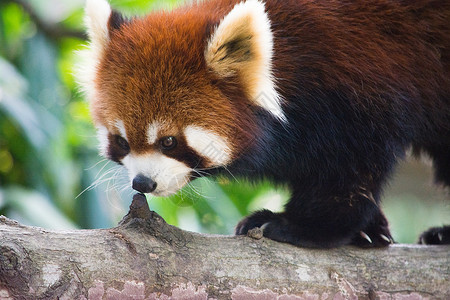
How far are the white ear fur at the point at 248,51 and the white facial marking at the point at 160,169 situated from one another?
43 centimetres

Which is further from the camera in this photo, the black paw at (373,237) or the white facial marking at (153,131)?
the black paw at (373,237)

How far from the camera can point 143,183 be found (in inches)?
93.4

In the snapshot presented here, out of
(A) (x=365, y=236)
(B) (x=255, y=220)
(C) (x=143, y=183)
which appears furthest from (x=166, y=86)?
(A) (x=365, y=236)

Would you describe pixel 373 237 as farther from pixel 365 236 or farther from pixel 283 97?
pixel 283 97

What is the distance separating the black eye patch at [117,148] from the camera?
253 centimetres

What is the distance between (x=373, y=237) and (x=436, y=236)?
60 centimetres

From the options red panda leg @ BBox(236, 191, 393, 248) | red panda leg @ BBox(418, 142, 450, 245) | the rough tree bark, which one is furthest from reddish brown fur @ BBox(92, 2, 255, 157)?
red panda leg @ BBox(418, 142, 450, 245)

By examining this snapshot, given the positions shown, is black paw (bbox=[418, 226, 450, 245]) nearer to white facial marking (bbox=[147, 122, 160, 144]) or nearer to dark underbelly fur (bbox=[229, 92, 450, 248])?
dark underbelly fur (bbox=[229, 92, 450, 248])

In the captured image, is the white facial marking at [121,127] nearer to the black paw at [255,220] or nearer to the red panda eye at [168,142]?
the red panda eye at [168,142]

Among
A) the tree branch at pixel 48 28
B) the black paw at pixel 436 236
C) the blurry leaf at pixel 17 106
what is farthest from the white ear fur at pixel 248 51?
the tree branch at pixel 48 28

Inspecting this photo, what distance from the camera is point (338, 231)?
274 cm

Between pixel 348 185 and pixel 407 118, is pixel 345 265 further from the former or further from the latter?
pixel 407 118

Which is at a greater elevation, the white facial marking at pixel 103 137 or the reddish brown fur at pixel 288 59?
the reddish brown fur at pixel 288 59

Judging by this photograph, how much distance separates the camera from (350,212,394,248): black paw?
A: 9.16 feet
